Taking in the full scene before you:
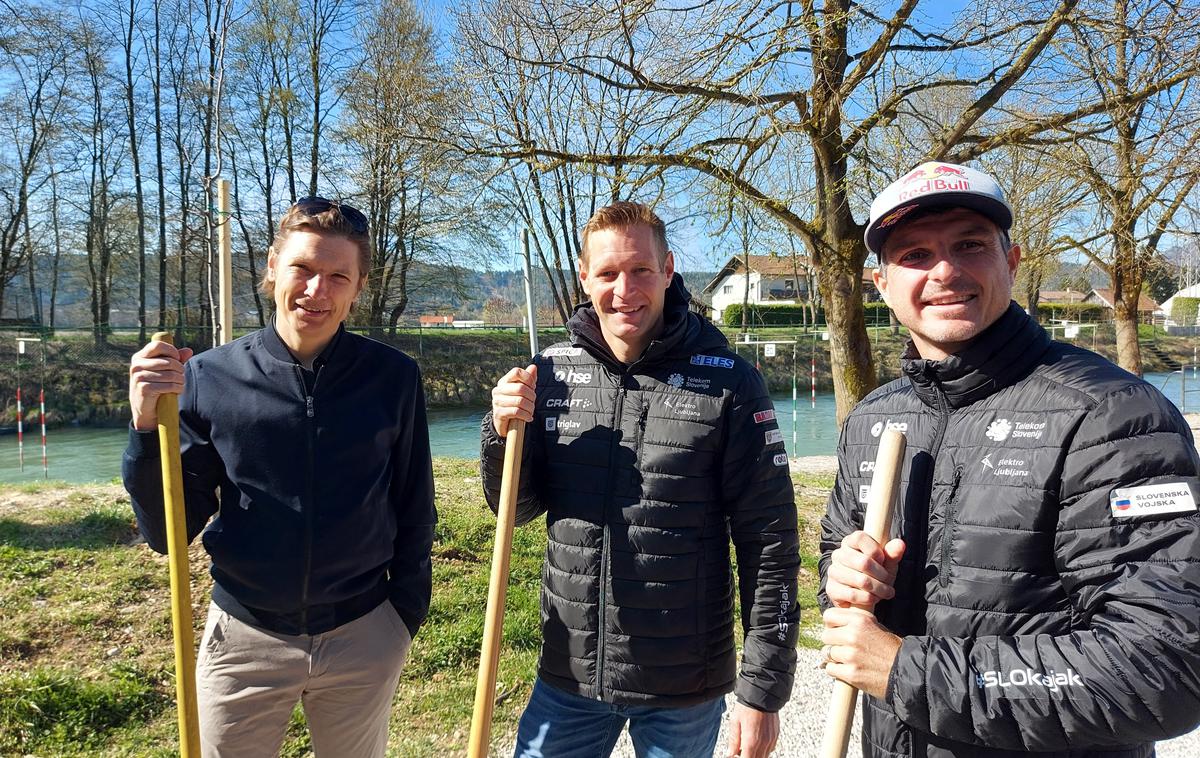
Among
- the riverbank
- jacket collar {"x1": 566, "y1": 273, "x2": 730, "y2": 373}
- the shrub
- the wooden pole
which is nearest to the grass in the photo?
the wooden pole

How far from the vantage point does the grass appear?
3412 millimetres

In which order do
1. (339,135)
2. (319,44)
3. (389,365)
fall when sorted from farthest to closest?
1. (319,44)
2. (339,135)
3. (389,365)

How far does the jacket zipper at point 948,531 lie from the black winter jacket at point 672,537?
0.64 meters

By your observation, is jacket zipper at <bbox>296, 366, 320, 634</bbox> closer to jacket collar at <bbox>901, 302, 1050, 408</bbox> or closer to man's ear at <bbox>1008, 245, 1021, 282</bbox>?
jacket collar at <bbox>901, 302, 1050, 408</bbox>

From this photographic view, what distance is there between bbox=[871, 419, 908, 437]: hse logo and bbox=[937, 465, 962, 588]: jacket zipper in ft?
0.58

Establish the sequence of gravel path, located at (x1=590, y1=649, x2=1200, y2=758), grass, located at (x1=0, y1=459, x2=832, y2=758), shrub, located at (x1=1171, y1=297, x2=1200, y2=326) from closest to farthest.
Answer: grass, located at (x1=0, y1=459, x2=832, y2=758) < gravel path, located at (x1=590, y1=649, x2=1200, y2=758) < shrub, located at (x1=1171, y1=297, x2=1200, y2=326)

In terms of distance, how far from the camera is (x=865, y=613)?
56.1 inches

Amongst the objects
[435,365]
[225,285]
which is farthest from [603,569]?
[435,365]

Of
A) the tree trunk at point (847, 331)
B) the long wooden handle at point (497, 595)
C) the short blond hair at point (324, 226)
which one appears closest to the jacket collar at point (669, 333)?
the long wooden handle at point (497, 595)

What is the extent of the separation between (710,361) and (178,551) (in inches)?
63.6

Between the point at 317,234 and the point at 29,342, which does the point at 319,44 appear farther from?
the point at 317,234

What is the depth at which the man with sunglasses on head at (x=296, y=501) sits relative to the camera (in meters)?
2.14

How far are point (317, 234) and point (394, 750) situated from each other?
7.97 feet

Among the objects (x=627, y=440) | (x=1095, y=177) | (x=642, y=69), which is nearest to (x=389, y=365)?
(x=627, y=440)
